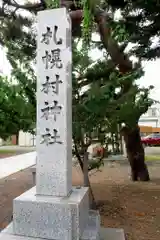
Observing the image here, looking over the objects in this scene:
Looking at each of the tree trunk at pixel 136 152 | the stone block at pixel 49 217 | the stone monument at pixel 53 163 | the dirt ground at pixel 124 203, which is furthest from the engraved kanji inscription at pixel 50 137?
the tree trunk at pixel 136 152

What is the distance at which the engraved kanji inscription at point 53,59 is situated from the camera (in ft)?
11.3

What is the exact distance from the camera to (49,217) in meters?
3.06

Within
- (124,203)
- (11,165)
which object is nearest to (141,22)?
(124,203)

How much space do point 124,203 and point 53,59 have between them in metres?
3.63

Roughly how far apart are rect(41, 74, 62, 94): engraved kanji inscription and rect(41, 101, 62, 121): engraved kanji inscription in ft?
0.47

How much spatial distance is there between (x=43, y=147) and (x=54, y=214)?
2.57 ft

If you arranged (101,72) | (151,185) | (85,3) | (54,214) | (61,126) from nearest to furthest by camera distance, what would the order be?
(54,214) → (61,126) → (85,3) → (101,72) → (151,185)

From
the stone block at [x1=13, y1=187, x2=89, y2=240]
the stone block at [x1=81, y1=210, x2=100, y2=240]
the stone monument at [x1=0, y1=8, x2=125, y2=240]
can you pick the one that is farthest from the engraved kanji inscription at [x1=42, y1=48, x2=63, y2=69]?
the stone block at [x1=81, y1=210, x2=100, y2=240]

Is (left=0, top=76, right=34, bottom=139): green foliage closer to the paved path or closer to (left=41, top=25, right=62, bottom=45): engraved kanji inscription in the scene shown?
(left=41, top=25, right=62, bottom=45): engraved kanji inscription

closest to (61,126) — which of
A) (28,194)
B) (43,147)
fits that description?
(43,147)

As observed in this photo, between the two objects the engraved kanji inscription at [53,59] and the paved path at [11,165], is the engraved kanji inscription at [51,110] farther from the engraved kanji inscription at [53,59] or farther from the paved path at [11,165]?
the paved path at [11,165]

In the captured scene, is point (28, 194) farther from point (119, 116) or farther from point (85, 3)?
point (85, 3)

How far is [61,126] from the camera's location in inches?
133

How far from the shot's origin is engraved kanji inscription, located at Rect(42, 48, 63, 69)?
11.3 ft
